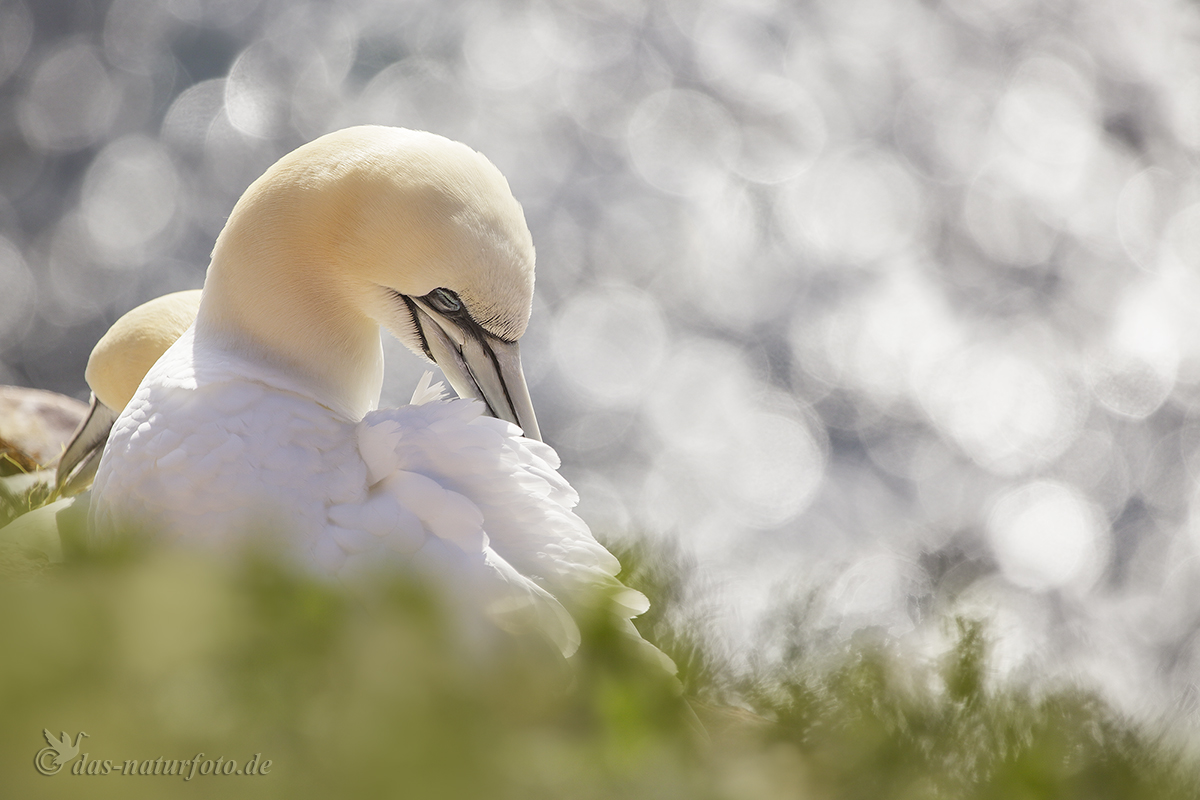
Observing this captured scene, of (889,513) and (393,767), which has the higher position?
(393,767)

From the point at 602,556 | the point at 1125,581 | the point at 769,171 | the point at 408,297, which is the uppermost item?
the point at 408,297

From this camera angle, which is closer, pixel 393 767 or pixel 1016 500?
pixel 393 767

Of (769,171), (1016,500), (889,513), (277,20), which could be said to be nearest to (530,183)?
(769,171)

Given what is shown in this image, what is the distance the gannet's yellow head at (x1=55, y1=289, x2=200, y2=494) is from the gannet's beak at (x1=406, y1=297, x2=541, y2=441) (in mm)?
1742

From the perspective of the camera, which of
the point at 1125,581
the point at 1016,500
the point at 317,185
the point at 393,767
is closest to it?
the point at 393,767

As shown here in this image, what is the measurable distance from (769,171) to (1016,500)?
4629 mm

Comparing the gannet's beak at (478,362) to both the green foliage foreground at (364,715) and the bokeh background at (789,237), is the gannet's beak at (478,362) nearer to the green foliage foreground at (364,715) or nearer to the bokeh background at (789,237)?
the green foliage foreground at (364,715)

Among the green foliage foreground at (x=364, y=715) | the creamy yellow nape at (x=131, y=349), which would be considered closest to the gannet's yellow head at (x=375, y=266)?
the creamy yellow nape at (x=131, y=349)

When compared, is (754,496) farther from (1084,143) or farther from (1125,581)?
(1084,143)

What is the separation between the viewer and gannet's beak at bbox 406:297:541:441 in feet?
10.5

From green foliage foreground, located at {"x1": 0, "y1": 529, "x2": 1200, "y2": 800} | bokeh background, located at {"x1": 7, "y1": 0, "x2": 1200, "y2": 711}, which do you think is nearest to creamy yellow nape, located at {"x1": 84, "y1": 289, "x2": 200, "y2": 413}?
green foliage foreground, located at {"x1": 0, "y1": 529, "x2": 1200, "y2": 800}

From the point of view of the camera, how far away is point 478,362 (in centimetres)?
326

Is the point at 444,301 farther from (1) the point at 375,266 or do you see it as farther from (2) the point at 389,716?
(2) the point at 389,716

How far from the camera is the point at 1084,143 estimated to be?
40.6 feet
